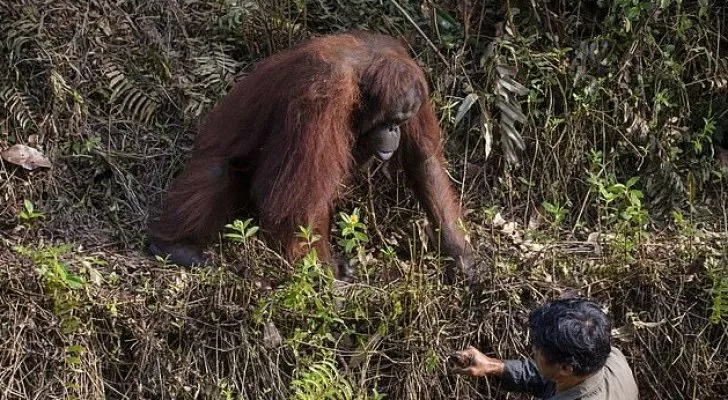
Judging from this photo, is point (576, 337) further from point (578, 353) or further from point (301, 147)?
point (301, 147)

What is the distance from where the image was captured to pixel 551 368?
316 centimetres

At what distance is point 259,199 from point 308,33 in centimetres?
133

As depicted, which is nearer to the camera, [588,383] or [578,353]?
[578,353]

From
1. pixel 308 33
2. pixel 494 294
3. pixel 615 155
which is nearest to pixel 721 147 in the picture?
pixel 615 155

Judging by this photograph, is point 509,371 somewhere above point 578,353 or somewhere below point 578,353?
below

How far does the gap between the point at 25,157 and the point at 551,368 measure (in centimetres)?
294

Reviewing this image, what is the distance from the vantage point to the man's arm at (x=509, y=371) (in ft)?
11.9

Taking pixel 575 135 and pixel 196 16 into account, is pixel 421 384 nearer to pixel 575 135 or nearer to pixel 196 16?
pixel 575 135

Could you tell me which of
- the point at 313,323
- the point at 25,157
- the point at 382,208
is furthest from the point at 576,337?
the point at 25,157

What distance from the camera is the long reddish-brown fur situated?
4.30 meters

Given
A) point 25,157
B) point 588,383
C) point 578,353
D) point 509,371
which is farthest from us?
point 25,157

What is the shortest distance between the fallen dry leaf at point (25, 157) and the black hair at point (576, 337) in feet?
9.28

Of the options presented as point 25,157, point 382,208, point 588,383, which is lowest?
point 382,208

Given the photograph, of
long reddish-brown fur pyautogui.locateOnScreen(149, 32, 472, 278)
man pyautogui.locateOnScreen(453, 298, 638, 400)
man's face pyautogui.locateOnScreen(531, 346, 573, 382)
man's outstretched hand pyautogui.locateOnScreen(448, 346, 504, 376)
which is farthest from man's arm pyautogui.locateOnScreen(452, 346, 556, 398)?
long reddish-brown fur pyautogui.locateOnScreen(149, 32, 472, 278)
